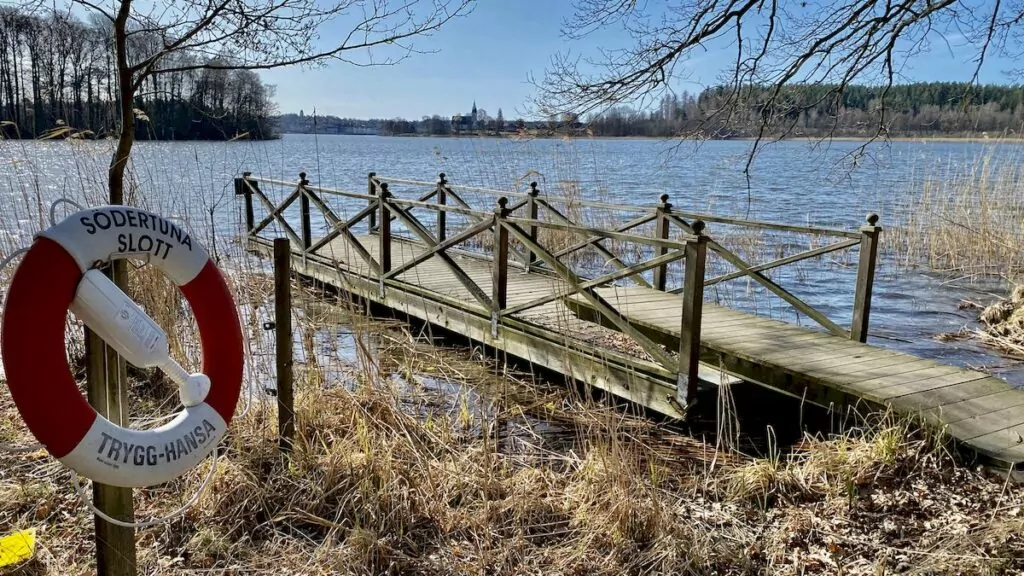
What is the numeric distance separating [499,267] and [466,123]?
1.94 m

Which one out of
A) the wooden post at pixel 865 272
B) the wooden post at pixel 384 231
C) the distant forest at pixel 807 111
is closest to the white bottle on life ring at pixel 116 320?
the distant forest at pixel 807 111

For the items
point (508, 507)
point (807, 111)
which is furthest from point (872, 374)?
point (508, 507)

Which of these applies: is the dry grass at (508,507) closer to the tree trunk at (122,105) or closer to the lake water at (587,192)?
the tree trunk at (122,105)

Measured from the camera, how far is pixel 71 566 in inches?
99.8

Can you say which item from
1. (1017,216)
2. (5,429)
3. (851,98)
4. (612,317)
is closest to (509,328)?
(612,317)

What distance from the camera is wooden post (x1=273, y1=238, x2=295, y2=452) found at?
3340 millimetres

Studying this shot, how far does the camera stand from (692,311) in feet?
13.8

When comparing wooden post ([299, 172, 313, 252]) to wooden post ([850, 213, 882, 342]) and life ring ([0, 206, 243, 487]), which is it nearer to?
wooden post ([850, 213, 882, 342])

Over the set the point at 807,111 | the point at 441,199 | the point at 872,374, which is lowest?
the point at 872,374

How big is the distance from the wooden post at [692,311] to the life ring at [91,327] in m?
2.76

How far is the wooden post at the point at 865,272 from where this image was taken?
4.88 metres

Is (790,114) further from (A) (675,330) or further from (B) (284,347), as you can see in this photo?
(B) (284,347)

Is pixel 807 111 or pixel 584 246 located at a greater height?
pixel 807 111

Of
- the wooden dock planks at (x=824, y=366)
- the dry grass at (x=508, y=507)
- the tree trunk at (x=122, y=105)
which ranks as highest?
the tree trunk at (x=122, y=105)
